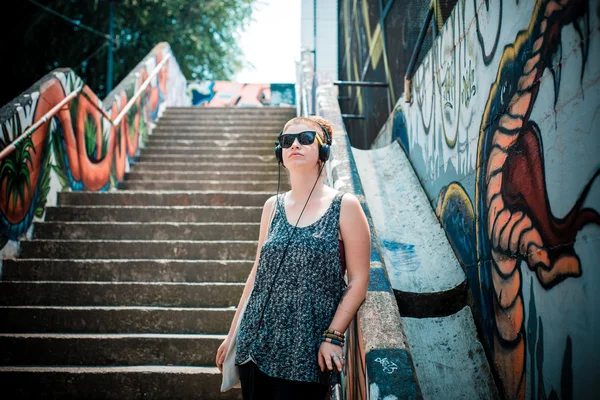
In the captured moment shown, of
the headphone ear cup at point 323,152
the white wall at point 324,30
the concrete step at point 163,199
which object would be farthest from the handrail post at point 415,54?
the white wall at point 324,30

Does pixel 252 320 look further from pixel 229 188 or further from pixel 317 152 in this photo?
pixel 229 188

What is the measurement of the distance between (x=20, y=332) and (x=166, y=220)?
6.47ft

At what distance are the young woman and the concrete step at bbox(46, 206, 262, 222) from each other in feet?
11.7

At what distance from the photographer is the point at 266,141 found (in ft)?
27.5

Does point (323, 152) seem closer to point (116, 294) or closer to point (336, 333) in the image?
point (336, 333)

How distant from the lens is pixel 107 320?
3.92 metres

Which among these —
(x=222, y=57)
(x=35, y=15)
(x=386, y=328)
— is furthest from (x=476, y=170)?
(x=222, y=57)

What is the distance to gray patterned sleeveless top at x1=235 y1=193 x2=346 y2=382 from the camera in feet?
5.73

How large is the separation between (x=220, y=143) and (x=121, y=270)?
13.9 ft

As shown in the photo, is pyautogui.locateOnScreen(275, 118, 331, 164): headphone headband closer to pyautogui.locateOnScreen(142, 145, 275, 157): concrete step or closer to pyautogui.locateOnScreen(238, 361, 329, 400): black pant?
pyautogui.locateOnScreen(238, 361, 329, 400): black pant

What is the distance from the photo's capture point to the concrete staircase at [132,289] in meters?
3.38

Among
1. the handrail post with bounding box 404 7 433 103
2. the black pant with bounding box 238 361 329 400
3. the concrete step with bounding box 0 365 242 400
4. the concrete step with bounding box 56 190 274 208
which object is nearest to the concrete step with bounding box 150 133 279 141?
the concrete step with bounding box 56 190 274 208

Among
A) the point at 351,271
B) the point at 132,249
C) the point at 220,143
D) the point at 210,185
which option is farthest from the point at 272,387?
the point at 220,143

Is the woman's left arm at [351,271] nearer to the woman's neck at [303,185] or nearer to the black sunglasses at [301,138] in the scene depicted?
the woman's neck at [303,185]
